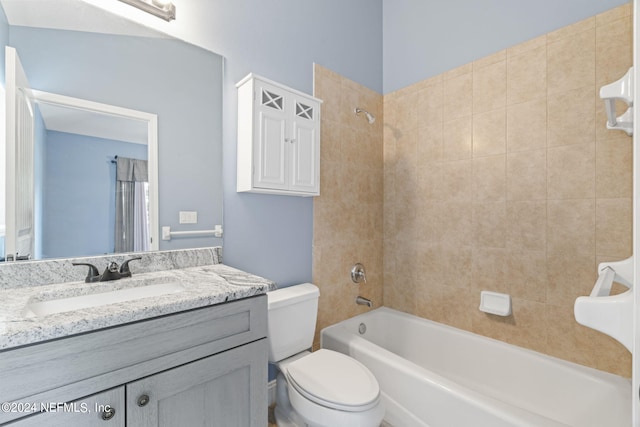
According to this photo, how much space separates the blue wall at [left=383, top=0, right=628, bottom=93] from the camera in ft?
5.39

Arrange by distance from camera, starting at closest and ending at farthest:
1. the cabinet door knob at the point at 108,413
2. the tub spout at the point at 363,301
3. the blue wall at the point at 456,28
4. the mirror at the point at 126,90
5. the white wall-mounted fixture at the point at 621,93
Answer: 1. the white wall-mounted fixture at the point at 621,93
2. the cabinet door knob at the point at 108,413
3. the mirror at the point at 126,90
4. the blue wall at the point at 456,28
5. the tub spout at the point at 363,301

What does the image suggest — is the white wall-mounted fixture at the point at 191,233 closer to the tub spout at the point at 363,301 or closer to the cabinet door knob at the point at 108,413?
the cabinet door knob at the point at 108,413

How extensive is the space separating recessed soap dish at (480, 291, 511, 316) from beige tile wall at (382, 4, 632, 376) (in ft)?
0.15

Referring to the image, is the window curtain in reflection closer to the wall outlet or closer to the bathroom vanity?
the wall outlet

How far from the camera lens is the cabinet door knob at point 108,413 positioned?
2.46ft

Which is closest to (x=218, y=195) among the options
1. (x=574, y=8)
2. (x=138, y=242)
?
(x=138, y=242)

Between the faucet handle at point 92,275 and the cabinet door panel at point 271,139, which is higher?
the cabinet door panel at point 271,139

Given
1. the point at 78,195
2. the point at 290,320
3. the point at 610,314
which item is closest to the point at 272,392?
the point at 290,320

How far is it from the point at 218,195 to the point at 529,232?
69.7 inches

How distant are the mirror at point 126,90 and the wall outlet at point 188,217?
0.7 inches

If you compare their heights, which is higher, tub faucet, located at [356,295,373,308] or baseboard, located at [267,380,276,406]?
tub faucet, located at [356,295,373,308]

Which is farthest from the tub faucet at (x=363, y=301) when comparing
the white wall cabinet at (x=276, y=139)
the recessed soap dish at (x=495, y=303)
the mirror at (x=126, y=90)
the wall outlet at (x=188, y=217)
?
the wall outlet at (x=188, y=217)

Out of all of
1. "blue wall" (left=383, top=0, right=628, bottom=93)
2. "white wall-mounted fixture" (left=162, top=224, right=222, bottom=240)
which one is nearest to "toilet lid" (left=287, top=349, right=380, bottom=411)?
"white wall-mounted fixture" (left=162, top=224, right=222, bottom=240)

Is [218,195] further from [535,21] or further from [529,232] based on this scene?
[535,21]
